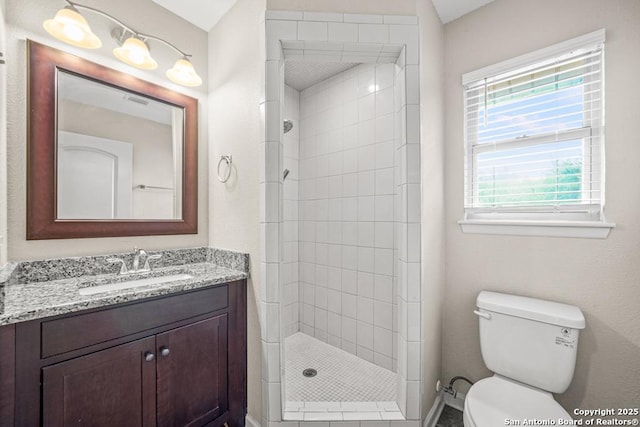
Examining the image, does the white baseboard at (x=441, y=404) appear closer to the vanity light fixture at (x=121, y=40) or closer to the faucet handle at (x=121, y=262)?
the faucet handle at (x=121, y=262)

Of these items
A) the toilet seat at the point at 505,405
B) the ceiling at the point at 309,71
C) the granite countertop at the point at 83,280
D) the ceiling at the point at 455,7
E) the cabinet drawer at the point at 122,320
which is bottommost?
the toilet seat at the point at 505,405

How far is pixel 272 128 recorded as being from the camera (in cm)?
135

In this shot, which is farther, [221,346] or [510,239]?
[510,239]

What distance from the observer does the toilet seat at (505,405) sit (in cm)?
111

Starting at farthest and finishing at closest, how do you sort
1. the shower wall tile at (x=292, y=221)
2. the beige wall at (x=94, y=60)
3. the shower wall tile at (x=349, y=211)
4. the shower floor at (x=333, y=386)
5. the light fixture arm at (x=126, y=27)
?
the shower wall tile at (x=292, y=221) < the shower wall tile at (x=349, y=211) < the shower floor at (x=333, y=386) < the light fixture arm at (x=126, y=27) < the beige wall at (x=94, y=60)

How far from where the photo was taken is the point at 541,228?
146 cm

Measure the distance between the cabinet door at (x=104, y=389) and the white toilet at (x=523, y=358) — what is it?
1408 millimetres

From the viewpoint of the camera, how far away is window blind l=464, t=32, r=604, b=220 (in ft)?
4.47

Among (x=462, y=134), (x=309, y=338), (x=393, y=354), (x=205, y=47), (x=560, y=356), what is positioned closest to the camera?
(x=560, y=356)

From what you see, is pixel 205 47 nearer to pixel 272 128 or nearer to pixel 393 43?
pixel 272 128

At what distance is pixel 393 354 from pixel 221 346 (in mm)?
1274

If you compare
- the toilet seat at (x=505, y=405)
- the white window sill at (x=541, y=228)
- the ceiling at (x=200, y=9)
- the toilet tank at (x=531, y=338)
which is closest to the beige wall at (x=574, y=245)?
the white window sill at (x=541, y=228)

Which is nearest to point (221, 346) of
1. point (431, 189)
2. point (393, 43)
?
point (431, 189)

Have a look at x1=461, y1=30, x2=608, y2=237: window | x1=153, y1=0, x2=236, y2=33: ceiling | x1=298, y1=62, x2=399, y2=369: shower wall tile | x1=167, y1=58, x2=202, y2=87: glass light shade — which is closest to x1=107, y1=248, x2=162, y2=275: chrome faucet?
x1=167, y1=58, x2=202, y2=87: glass light shade
